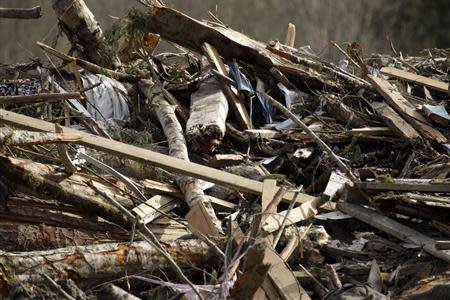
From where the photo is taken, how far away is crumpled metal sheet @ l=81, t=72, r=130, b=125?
22.9ft

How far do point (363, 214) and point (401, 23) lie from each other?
991 cm

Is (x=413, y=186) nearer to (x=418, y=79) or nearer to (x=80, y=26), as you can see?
(x=418, y=79)

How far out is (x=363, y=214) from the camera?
5.06 meters

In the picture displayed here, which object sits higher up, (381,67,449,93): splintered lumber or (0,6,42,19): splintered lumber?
(0,6,42,19): splintered lumber

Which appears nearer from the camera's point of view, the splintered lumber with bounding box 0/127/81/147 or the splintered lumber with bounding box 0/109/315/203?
the splintered lumber with bounding box 0/127/81/147

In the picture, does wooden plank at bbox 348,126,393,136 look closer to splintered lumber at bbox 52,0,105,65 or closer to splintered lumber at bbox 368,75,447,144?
splintered lumber at bbox 368,75,447,144

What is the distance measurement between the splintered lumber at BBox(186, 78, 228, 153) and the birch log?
1250 mm

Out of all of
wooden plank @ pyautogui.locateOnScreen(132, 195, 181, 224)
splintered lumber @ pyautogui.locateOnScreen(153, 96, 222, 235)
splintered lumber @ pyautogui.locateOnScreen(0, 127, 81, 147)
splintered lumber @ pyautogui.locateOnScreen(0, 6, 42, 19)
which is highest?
splintered lumber @ pyautogui.locateOnScreen(0, 6, 42, 19)

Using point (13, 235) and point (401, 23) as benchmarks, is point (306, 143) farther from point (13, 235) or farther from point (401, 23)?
point (401, 23)

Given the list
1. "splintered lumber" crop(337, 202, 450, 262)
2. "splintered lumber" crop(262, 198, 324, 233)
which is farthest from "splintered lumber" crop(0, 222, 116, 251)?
"splintered lumber" crop(337, 202, 450, 262)

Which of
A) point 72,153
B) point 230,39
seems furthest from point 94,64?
point 72,153

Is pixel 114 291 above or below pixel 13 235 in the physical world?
above

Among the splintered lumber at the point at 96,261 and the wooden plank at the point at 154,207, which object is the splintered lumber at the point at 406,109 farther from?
the splintered lumber at the point at 96,261

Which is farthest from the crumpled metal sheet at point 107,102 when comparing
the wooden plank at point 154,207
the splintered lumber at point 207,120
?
the wooden plank at point 154,207
